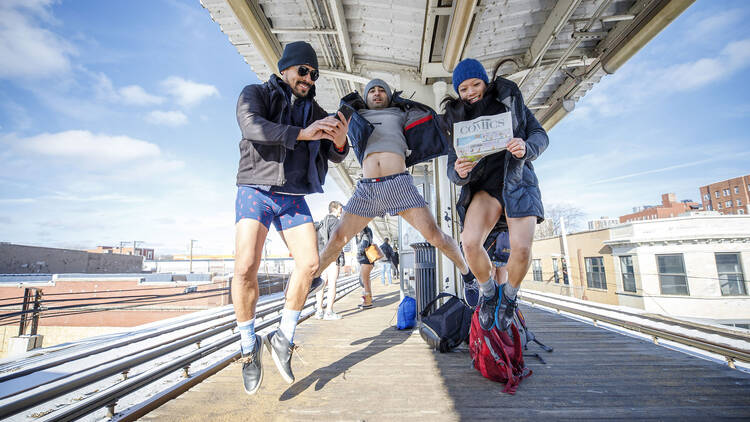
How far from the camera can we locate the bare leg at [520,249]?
2.29 m

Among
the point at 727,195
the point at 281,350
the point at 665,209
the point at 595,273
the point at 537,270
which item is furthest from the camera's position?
the point at 727,195

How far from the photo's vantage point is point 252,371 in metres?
1.90

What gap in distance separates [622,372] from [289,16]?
5.11 metres

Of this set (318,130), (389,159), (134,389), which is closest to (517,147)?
(389,159)

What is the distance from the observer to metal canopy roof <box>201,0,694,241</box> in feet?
12.3

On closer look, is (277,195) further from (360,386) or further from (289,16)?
(289,16)

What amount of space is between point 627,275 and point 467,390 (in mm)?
22852

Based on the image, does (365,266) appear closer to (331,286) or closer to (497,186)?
(331,286)

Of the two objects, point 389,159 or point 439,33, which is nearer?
point 389,159

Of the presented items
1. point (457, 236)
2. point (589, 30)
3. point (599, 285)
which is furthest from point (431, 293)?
point (599, 285)

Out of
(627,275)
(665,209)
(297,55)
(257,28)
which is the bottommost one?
(627,275)

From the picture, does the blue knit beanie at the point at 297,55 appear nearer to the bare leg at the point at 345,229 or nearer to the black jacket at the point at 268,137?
the black jacket at the point at 268,137

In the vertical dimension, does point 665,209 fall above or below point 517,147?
above

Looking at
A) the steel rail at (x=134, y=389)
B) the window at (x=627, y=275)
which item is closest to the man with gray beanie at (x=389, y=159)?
the steel rail at (x=134, y=389)
